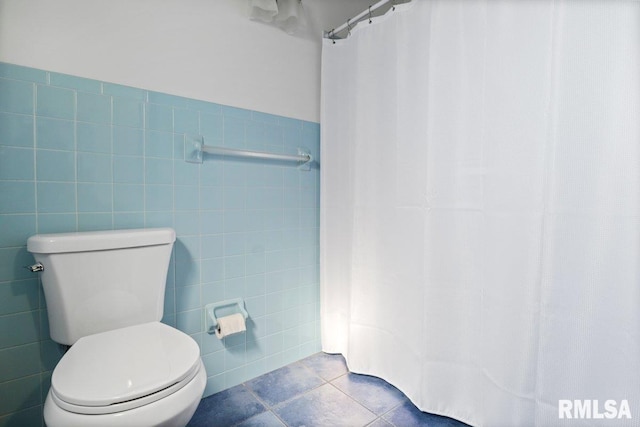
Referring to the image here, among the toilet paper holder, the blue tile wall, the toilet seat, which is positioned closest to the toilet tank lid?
the blue tile wall

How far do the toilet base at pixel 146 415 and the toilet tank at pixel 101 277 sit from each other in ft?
1.06

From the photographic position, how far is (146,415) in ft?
2.60

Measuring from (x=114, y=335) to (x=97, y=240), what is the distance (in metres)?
0.32

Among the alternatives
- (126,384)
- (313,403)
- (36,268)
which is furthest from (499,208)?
(36,268)

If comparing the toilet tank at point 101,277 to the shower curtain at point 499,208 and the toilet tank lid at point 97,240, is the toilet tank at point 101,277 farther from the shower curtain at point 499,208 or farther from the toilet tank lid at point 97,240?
the shower curtain at point 499,208

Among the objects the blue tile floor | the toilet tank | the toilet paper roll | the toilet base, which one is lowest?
the blue tile floor

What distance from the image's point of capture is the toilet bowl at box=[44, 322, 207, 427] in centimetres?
77

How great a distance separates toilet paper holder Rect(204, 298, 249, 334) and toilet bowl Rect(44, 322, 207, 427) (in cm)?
43

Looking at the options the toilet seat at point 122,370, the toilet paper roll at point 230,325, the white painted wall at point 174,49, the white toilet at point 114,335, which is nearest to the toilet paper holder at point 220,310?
the toilet paper roll at point 230,325

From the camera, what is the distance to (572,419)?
3.22 feet

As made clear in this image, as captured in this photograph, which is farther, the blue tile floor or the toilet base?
the blue tile floor

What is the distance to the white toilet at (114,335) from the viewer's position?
79 centimetres

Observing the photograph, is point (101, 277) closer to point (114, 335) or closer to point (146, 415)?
point (114, 335)

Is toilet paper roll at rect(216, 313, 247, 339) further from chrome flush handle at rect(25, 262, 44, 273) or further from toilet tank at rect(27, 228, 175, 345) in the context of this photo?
chrome flush handle at rect(25, 262, 44, 273)
